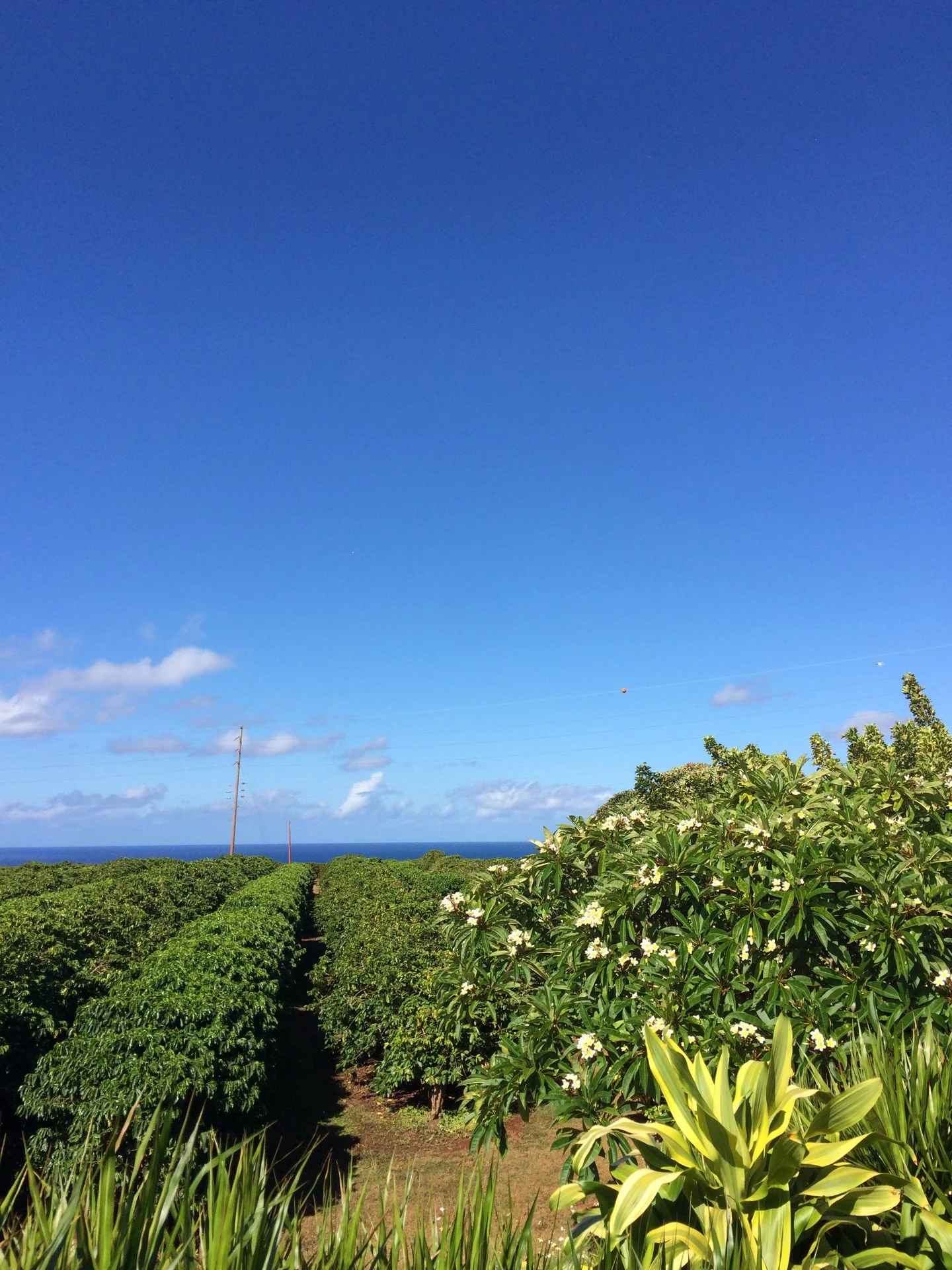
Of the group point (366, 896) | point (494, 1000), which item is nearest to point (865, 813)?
point (494, 1000)

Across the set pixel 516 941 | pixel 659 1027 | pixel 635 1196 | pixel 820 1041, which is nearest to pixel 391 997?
pixel 516 941

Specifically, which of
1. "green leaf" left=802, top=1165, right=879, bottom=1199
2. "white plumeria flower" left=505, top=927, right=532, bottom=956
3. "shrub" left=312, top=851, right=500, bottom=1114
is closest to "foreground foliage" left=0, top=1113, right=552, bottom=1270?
"green leaf" left=802, top=1165, right=879, bottom=1199

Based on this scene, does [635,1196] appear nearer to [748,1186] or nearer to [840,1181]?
[748,1186]

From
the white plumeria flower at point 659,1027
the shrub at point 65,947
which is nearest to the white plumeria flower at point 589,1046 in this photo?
the white plumeria flower at point 659,1027

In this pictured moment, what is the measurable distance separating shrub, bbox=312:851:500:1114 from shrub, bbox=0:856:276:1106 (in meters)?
2.96

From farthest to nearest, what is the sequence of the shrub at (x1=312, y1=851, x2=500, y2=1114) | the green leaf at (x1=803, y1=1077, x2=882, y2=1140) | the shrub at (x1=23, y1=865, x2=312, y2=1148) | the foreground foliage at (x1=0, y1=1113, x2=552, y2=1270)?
the shrub at (x1=312, y1=851, x2=500, y2=1114), the shrub at (x1=23, y1=865, x2=312, y2=1148), the green leaf at (x1=803, y1=1077, x2=882, y2=1140), the foreground foliage at (x1=0, y1=1113, x2=552, y2=1270)

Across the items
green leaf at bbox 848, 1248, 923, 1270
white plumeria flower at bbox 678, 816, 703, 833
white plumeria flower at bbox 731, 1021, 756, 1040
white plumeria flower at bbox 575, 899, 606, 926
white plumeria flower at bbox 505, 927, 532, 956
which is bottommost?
green leaf at bbox 848, 1248, 923, 1270

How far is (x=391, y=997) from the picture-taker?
9.77 m

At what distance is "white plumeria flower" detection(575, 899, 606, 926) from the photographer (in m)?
4.30

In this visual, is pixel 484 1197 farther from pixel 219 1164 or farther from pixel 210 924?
pixel 210 924

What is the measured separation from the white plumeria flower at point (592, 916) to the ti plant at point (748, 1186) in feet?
4.33

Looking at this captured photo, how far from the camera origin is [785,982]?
3.87 meters

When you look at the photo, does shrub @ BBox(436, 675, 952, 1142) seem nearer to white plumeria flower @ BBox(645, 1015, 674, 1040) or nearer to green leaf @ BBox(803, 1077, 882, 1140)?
white plumeria flower @ BBox(645, 1015, 674, 1040)

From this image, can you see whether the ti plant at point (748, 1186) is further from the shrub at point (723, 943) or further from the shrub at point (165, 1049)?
the shrub at point (165, 1049)
